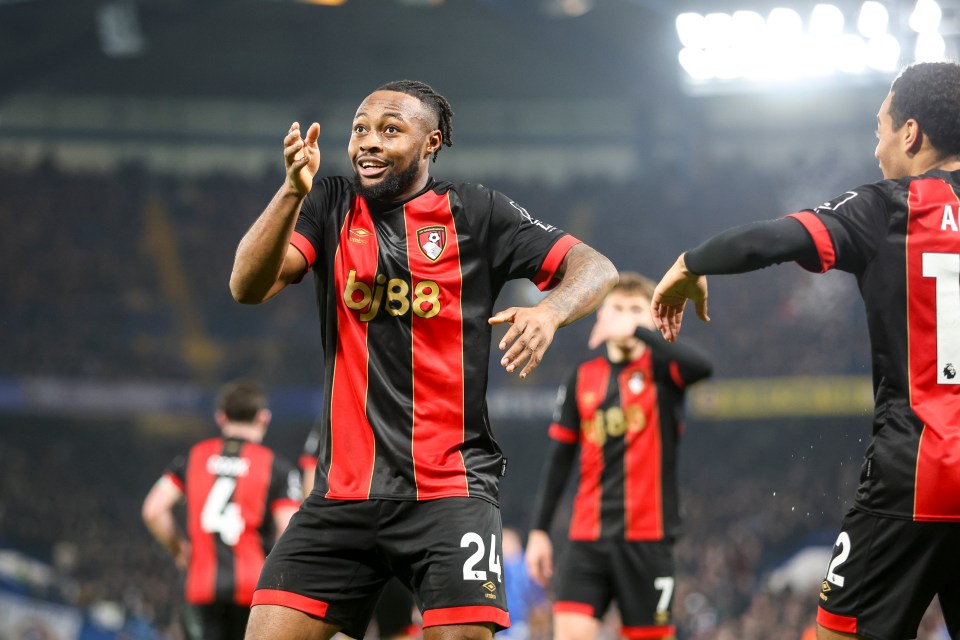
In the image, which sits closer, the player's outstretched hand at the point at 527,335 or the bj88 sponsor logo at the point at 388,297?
the player's outstretched hand at the point at 527,335

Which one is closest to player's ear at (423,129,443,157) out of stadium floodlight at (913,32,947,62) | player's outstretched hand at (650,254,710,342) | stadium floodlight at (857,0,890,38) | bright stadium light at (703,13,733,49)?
player's outstretched hand at (650,254,710,342)

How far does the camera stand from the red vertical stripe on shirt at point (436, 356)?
3408mm

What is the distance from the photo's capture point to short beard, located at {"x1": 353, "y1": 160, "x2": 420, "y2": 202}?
11.9ft

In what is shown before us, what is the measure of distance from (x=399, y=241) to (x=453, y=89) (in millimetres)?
25637

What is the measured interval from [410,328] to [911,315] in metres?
1.51

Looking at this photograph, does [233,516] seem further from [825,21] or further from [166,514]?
[825,21]

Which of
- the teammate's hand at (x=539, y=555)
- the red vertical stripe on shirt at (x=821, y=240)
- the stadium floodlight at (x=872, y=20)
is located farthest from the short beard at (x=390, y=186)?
the stadium floodlight at (x=872, y=20)

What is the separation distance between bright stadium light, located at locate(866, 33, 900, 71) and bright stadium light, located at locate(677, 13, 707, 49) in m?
3.46

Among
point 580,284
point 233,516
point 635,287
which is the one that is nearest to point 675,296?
point 580,284

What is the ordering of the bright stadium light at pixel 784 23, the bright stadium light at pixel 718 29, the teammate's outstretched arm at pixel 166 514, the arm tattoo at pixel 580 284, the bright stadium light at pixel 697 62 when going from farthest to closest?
the bright stadium light at pixel 697 62 < the bright stadium light at pixel 718 29 < the bright stadium light at pixel 784 23 < the teammate's outstretched arm at pixel 166 514 < the arm tattoo at pixel 580 284

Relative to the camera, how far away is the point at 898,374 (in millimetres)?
3301

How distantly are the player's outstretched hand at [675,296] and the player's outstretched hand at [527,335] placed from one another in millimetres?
409

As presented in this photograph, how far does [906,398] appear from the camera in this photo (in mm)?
3289

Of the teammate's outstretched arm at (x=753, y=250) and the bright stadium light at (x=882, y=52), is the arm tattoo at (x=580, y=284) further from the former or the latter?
the bright stadium light at (x=882, y=52)
